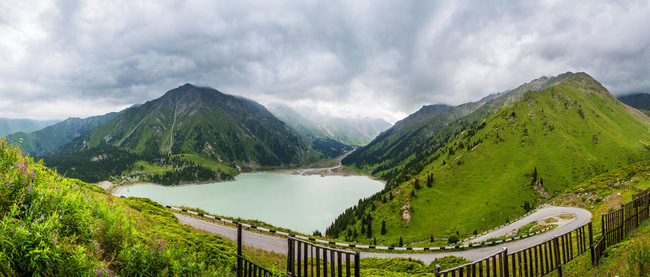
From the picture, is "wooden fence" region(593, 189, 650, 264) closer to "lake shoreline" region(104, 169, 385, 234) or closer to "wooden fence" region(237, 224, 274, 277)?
"wooden fence" region(237, 224, 274, 277)

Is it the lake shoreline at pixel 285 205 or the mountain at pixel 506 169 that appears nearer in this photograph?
the mountain at pixel 506 169

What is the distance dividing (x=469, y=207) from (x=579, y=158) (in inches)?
2771

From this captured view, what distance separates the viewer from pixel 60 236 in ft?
18.3

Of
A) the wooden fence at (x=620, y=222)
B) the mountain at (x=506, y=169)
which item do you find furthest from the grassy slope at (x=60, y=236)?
the mountain at (x=506, y=169)

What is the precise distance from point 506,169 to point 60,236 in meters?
136

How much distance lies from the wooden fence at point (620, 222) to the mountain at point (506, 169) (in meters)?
66.8

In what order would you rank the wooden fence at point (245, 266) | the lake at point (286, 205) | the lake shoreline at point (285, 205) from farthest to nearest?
the lake at point (286, 205)
the lake shoreline at point (285, 205)
the wooden fence at point (245, 266)

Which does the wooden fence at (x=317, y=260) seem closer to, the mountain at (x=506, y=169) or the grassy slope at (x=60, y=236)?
the grassy slope at (x=60, y=236)

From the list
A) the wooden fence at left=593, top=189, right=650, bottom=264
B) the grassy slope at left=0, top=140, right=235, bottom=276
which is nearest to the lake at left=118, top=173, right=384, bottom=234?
the wooden fence at left=593, top=189, right=650, bottom=264

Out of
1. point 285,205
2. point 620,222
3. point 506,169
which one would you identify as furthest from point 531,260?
point 506,169

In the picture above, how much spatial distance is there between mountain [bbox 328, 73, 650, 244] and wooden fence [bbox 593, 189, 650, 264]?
66785mm

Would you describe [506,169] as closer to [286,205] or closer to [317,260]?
[286,205]

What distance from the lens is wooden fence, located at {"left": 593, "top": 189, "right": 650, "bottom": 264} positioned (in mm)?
11633

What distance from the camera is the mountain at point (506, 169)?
86.1 m
